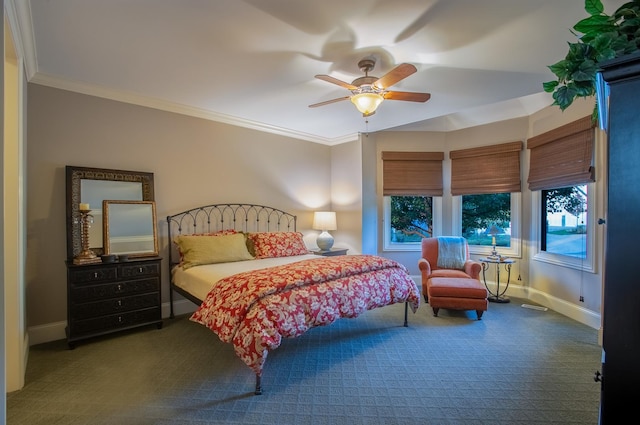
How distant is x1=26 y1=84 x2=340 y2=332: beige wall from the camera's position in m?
3.00

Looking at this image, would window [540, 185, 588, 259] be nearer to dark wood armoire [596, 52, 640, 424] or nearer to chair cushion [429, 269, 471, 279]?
chair cushion [429, 269, 471, 279]

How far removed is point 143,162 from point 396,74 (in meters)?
3.06

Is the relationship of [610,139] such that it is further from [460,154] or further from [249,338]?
[460,154]

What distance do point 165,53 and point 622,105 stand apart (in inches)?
119

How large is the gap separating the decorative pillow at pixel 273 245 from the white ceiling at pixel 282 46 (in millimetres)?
1770

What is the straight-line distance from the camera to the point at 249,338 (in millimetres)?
2129

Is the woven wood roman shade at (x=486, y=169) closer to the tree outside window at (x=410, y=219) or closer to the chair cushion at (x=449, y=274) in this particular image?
the tree outside window at (x=410, y=219)

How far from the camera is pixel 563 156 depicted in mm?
3836

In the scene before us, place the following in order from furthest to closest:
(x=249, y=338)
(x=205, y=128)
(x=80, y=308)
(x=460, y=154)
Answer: (x=460, y=154) → (x=205, y=128) → (x=80, y=308) → (x=249, y=338)

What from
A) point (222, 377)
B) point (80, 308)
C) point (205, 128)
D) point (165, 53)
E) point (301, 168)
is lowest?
point (222, 377)

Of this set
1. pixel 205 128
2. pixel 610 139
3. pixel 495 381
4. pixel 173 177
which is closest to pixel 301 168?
pixel 205 128

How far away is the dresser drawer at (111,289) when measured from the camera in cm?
285

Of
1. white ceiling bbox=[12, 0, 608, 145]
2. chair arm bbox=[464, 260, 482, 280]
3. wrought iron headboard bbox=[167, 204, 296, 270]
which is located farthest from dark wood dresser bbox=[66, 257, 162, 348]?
chair arm bbox=[464, 260, 482, 280]

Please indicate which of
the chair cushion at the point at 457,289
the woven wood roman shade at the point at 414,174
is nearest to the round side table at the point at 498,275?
the chair cushion at the point at 457,289
